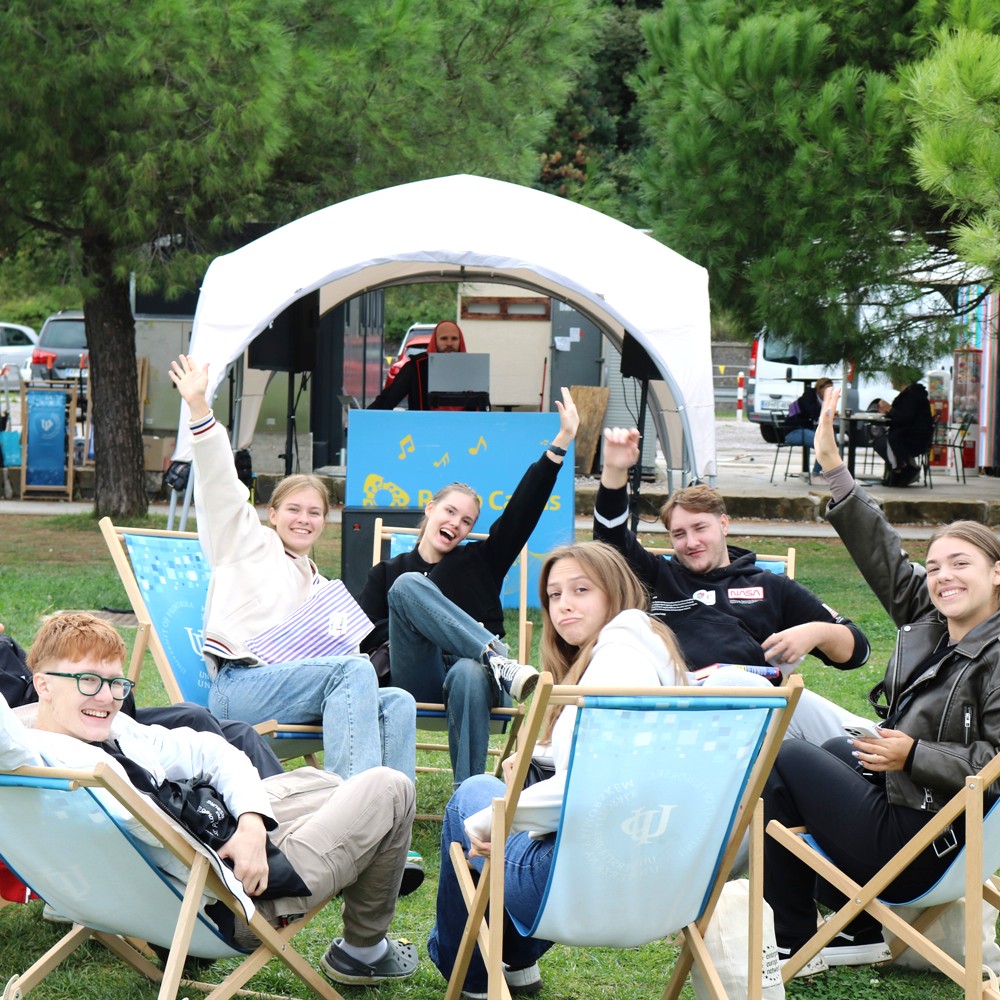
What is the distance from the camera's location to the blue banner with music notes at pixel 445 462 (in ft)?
30.0

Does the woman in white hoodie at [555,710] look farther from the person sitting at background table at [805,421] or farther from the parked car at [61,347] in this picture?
the parked car at [61,347]

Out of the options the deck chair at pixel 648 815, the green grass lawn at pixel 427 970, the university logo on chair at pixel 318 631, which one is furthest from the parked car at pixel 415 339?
the deck chair at pixel 648 815

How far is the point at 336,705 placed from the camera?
4133 millimetres

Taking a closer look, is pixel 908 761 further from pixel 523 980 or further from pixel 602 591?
pixel 523 980

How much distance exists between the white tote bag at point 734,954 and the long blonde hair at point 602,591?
57 centimetres

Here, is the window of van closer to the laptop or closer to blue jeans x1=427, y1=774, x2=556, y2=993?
the laptop

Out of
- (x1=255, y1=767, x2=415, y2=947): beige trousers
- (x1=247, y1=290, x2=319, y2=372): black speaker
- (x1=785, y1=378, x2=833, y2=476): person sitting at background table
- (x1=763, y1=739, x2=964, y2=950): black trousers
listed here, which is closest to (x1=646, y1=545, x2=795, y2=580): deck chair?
(x1=763, y1=739, x2=964, y2=950): black trousers

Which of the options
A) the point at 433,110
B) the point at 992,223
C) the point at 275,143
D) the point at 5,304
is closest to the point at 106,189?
the point at 275,143

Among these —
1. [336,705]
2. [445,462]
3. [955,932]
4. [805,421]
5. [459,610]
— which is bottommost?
[955,932]

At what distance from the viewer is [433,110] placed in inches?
435

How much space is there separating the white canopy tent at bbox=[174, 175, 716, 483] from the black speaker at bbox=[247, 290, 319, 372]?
1663mm

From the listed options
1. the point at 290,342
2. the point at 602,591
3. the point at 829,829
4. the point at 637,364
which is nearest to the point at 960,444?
the point at 637,364

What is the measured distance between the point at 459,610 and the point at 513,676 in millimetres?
356

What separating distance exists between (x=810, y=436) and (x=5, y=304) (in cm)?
2582
